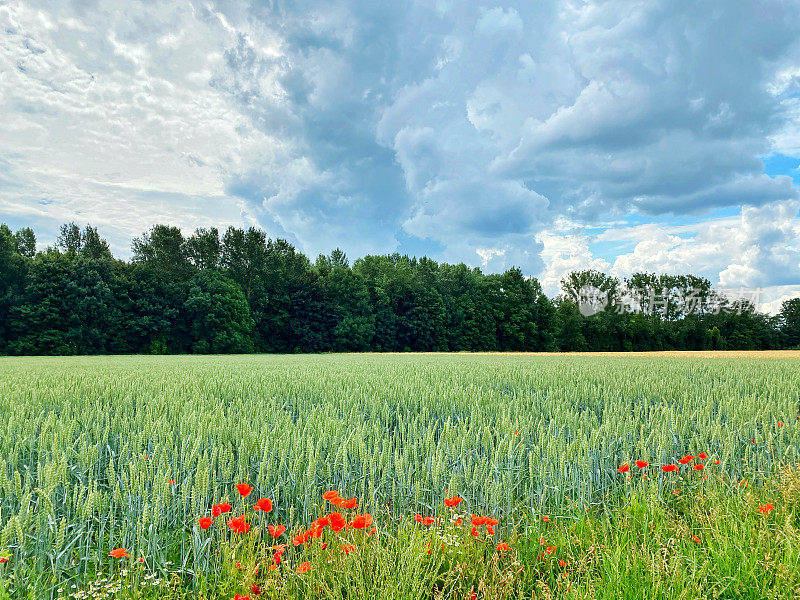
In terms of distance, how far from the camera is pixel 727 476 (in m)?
3.71

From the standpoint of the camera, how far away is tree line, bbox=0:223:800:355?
3738 centimetres

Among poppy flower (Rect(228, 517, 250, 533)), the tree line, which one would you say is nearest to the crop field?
poppy flower (Rect(228, 517, 250, 533))

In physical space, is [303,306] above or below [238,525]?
above

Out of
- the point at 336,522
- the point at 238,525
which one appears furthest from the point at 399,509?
the point at 238,525

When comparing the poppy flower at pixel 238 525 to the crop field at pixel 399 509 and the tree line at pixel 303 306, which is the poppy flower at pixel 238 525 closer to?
the crop field at pixel 399 509

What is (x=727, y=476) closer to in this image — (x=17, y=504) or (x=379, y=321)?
(x=17, y=504)

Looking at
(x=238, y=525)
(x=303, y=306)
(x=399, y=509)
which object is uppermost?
(x=303, y=306)

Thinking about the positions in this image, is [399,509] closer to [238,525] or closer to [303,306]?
[238,525]

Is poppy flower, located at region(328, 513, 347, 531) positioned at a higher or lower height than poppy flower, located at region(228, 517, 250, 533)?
higher

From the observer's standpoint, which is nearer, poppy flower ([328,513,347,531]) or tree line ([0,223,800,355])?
poppy flower ([328,513,347,531])

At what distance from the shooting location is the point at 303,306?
1845 inches

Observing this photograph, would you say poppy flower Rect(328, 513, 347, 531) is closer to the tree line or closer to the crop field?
the crop field

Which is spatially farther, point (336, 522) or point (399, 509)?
point (399, 509)

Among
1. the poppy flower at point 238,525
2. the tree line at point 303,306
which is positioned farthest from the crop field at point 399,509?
the tree line at point 303,306
